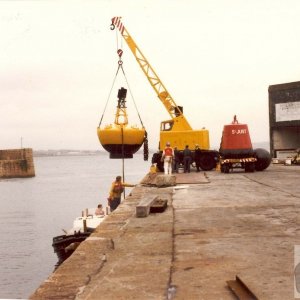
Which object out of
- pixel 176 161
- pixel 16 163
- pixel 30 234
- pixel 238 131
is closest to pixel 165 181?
pixel 238 131

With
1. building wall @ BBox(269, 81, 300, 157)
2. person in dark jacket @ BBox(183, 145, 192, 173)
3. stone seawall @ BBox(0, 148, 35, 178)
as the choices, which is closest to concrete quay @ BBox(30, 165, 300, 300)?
person in dark jacket @ BBox(183, 145, 192, 173)

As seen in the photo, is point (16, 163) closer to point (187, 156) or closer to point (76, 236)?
point (187, 156)

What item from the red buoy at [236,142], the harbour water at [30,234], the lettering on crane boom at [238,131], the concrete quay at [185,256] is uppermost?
the lettering on crane boom at [238,131]

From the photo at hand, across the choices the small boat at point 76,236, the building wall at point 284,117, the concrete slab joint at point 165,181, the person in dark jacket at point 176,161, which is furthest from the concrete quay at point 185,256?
the building wall at point 284,117

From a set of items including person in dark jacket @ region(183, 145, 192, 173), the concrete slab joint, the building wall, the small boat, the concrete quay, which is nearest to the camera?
the concrete quay

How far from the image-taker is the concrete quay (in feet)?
16.4

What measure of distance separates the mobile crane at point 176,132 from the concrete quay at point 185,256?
57.0 feet

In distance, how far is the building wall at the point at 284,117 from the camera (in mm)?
41406

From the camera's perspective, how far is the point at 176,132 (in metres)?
29.4

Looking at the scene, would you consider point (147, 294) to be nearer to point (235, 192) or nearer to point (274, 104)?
point (235, 192)

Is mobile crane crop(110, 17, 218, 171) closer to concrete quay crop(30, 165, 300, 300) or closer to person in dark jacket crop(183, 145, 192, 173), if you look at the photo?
person in dark jacket crop(183, 145, 192, 173)

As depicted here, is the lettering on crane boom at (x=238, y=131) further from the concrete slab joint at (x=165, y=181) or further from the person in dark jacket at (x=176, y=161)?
the concrete slab joint at (x=165, y=181)

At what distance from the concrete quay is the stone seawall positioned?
114 m

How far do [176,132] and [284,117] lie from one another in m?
16.5
